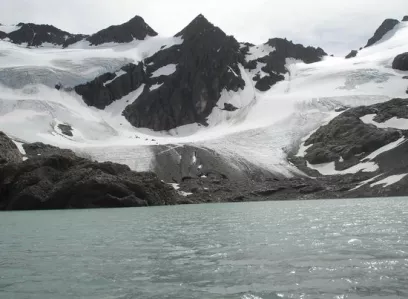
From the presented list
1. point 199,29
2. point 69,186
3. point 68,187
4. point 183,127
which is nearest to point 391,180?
point 69,186

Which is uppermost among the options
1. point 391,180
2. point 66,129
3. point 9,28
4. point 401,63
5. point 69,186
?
point 9,28

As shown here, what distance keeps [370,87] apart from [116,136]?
75.2 m

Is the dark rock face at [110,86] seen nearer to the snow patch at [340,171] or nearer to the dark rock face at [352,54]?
the snow patch at [340,171]

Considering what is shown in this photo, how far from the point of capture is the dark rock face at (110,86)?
140000 mm

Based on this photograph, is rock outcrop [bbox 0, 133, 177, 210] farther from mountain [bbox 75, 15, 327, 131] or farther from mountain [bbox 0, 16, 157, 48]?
mountain [bbox 0, 16, 157, 48]

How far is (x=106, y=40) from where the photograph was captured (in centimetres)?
18488

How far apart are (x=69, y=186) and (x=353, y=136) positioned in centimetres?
6103

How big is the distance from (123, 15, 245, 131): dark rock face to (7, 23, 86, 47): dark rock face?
52.7 meters

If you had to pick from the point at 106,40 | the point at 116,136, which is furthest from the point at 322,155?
the point at 106,40

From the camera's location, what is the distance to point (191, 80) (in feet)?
479

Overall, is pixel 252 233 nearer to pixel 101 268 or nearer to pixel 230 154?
pixel 101 268

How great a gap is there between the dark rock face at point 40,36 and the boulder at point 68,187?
139m

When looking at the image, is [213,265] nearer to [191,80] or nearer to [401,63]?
[191,80]

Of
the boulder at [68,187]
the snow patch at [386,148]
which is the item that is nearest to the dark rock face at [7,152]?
the boulder at [68,187]
